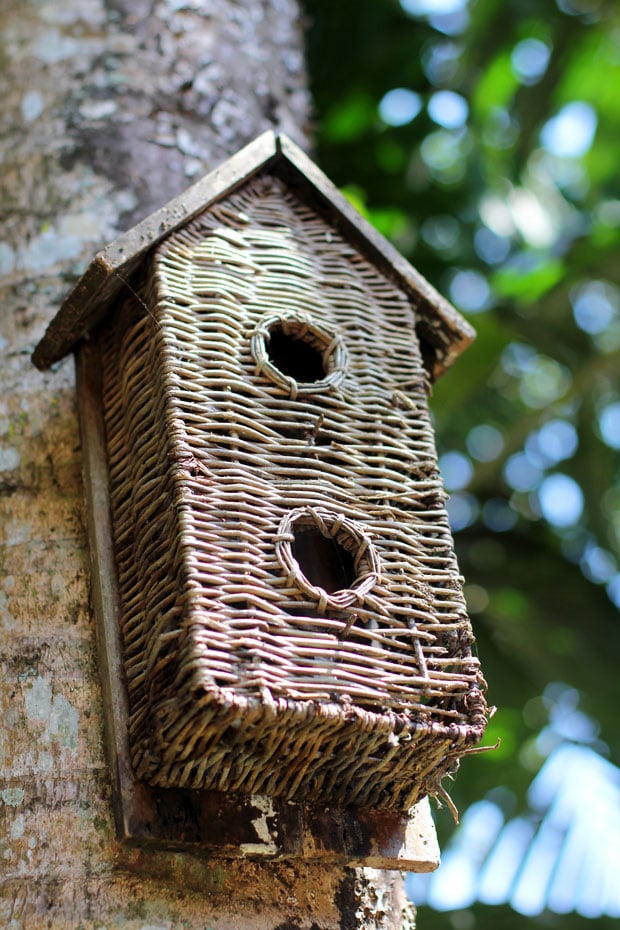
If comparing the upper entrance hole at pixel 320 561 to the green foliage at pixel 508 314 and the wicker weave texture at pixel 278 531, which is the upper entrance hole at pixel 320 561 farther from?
the green foliage at pixel 508 314

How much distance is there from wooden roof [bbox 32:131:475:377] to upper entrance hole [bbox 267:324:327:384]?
0.66ft

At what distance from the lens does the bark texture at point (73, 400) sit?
1589 millimetres

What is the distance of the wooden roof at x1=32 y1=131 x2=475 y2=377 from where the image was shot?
1902 millimetres

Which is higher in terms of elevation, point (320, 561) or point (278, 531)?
point (278, 531)

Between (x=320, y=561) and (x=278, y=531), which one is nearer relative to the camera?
(x=278, y=531)

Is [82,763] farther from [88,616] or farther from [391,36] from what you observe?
[391,36]

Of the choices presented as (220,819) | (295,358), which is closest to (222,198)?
(295,358)

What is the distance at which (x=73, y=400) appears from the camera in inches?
81.4

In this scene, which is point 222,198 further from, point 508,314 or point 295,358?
point 508,314

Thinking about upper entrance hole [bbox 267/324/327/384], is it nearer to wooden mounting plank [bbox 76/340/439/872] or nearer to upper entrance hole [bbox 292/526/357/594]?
upper entrance hole [bbox 292/526/357/594]

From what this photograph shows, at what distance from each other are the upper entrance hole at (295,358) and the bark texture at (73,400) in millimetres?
361

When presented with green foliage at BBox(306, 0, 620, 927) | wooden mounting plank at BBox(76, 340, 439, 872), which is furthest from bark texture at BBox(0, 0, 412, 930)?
green foliage at BBox(306, 0, 620, 927)

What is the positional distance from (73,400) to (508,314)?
2717mm

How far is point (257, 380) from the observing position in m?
1.83
